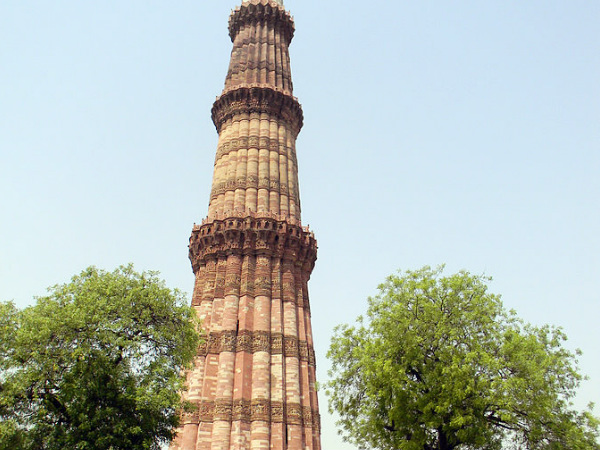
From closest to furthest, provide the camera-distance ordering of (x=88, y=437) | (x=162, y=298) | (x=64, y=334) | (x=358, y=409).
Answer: (x=88, y=437)
(x=64, y=334)
(x=162, y=298)
(x=358, y=409)

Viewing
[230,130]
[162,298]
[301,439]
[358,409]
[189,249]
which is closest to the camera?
[162,298]

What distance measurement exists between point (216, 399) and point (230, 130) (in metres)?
16.4

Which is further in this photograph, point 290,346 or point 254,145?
point 254,145

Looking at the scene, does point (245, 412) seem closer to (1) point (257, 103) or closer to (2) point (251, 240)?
(2) point (251, 240)

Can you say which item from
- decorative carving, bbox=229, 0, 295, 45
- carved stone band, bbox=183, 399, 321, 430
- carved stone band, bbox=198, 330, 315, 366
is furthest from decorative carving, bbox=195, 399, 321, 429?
decorative carving, bbox=229, 0, 295, 45

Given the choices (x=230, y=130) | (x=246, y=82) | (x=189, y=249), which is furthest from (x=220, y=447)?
(x=246, y=82)

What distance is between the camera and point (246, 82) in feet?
111

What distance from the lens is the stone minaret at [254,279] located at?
21422 millimetres

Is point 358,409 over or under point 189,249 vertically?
under

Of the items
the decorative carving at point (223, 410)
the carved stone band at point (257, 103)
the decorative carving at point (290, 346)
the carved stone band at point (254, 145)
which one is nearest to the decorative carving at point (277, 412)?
the decorative carving at point (223, 410)

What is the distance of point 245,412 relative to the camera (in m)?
21.3

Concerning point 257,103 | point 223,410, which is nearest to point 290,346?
point 223,410

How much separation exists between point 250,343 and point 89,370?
9.89m

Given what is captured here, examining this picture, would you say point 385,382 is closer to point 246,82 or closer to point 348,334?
point 348,334
